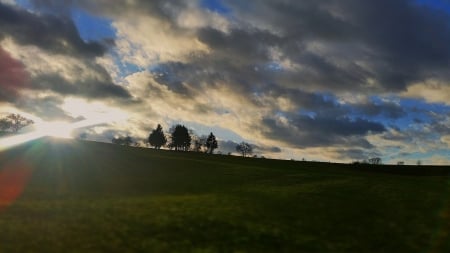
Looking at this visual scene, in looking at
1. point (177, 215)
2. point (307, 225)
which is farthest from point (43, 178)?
point (307, 225)

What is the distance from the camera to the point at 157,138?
184375 millimetres

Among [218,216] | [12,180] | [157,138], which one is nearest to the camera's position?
[218,216]

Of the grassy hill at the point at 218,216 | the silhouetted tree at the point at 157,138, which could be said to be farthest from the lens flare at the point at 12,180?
the silhouetted tree at the point at 157,138

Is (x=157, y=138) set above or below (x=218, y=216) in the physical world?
above

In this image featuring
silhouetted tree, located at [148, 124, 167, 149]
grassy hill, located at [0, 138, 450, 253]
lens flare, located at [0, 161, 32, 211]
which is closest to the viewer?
grassy hill, located at [0, 138, 450, 253]

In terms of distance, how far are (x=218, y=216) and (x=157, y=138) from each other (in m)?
162

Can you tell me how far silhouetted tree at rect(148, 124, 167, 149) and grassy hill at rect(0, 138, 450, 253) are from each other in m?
136

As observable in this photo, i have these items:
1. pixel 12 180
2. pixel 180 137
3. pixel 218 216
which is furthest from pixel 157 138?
pixel 218 216

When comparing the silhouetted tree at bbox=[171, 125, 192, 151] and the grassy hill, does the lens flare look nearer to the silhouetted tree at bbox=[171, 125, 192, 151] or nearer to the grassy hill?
the grassy hill

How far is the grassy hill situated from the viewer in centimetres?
1927

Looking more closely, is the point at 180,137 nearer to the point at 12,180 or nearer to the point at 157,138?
the point at 157,138

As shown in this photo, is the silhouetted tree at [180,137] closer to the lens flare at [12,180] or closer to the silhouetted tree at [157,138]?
the silhouetted tree at [157,138]

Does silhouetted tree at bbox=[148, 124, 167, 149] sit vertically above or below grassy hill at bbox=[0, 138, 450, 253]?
above

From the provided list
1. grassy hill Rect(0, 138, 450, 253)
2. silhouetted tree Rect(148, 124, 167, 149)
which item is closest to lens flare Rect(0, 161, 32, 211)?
grassy hill Rect(0, 138, 450, 253)
